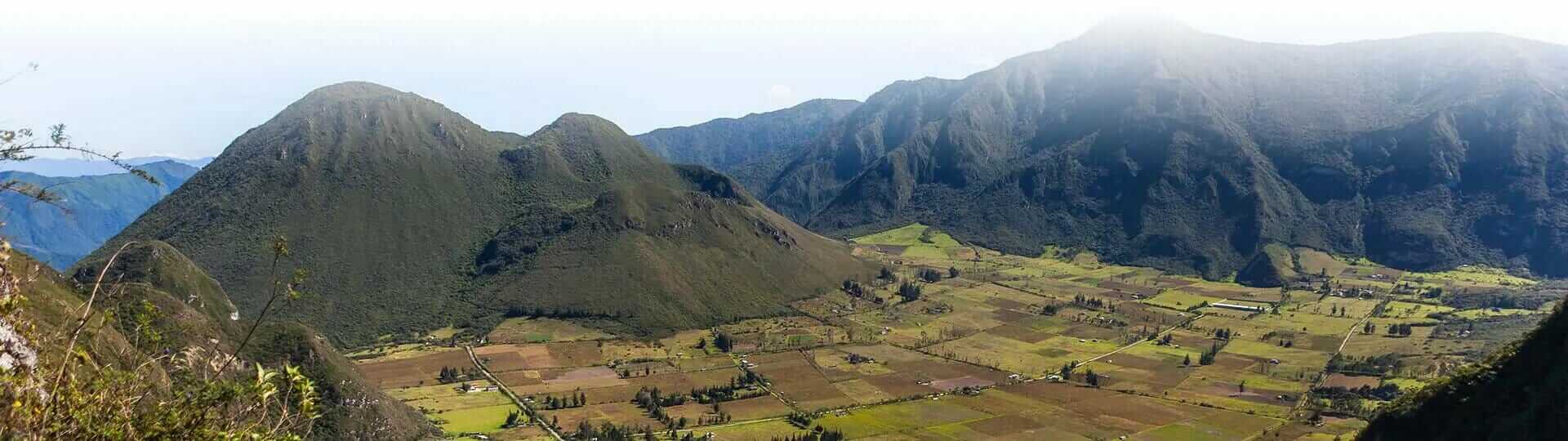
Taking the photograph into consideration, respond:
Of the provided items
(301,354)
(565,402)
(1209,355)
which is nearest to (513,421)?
(565,402)

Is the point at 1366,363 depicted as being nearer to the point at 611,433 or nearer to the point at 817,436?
the point at 817,436

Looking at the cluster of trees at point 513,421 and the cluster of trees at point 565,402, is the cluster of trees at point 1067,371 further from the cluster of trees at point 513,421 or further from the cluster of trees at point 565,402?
the cluster of trees at point 513,421

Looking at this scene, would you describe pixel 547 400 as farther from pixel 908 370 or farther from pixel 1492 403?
pixel 1492 403

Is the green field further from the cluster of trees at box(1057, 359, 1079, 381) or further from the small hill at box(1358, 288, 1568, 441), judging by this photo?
the small hill at box(1358, 288, 1568, 441)

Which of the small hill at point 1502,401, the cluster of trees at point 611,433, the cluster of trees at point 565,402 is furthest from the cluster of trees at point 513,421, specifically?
the small hill at point 1502,401

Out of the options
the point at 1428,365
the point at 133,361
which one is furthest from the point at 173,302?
the point at 1428,365
